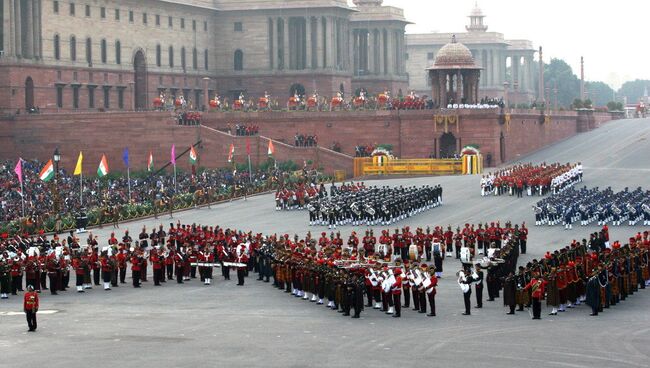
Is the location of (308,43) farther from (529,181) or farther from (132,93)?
(529,181)

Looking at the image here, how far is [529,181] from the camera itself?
223 feet

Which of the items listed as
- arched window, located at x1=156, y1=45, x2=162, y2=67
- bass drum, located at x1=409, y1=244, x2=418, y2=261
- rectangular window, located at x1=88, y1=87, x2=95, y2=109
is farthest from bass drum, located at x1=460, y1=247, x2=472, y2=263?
arched window, located at x1=156, y1=45, x2=162, y2=67

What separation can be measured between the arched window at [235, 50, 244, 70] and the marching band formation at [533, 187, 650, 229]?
70413 mm

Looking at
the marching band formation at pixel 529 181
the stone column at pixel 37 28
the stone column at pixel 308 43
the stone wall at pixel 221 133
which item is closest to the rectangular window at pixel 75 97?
the stone column at pixel 37 28

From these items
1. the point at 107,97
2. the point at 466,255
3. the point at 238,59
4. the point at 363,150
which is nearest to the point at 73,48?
the point at 107,97

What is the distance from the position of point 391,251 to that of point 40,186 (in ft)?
109

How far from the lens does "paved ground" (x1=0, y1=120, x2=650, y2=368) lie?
99.3 ft

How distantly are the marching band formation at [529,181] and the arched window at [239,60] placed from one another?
57.4 m

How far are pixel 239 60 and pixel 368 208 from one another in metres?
69.2

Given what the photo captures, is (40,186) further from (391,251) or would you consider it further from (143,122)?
(391,251)

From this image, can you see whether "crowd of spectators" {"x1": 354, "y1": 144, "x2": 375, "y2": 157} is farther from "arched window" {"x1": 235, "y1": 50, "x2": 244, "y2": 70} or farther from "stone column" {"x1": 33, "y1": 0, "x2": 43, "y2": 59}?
"arched window" {"x1": 235, "y1": 50, "x2": 244, "y2": 70}

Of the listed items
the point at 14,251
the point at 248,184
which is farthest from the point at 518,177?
the point at 14,251

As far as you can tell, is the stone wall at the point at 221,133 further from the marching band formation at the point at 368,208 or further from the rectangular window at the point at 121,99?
the marching band formation at the point at 368,208

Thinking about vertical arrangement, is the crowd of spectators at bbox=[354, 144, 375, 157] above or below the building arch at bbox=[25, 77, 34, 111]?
below
